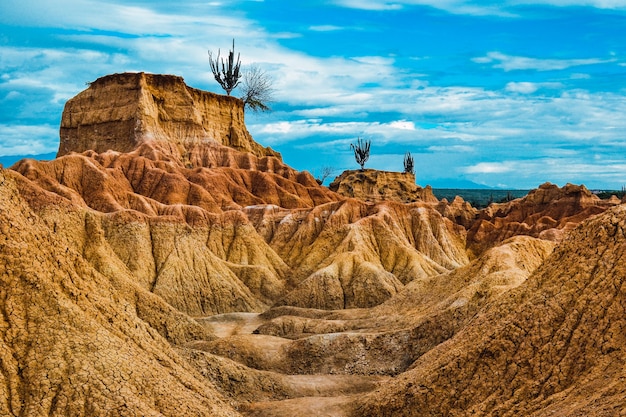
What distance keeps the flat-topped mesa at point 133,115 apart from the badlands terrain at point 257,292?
0.24 meters

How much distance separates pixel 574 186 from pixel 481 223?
702 inches

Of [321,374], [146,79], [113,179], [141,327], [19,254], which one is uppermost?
[146,79]

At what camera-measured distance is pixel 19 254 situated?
86.9 ft

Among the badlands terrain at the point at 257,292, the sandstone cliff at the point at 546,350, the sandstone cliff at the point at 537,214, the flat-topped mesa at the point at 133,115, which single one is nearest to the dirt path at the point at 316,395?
the badlands terrain at the point at 257,292

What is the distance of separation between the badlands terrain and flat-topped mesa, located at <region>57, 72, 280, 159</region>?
0.24 m

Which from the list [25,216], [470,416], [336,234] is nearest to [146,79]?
[336,234]

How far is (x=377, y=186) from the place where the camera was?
12438 centimetres

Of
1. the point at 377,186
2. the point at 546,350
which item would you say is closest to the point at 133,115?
the point at 377,186

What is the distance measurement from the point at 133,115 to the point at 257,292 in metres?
37.6

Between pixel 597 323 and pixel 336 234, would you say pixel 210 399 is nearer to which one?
pixel 597 323

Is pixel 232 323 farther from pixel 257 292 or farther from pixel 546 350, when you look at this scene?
pixel 546 350

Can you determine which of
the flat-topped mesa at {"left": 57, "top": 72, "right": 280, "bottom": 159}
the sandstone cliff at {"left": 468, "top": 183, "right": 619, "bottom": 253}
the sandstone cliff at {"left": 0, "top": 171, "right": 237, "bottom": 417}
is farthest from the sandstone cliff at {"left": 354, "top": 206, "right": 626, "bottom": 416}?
the flat-topped mesa at {"left": 57, "top": 72, "right": 280, "bottom": 159}

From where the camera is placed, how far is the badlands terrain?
25219 millimetres

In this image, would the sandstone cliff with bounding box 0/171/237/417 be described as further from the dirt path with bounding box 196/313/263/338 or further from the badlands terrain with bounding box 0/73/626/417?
the dirt path with bounding box 196/313/263/338
